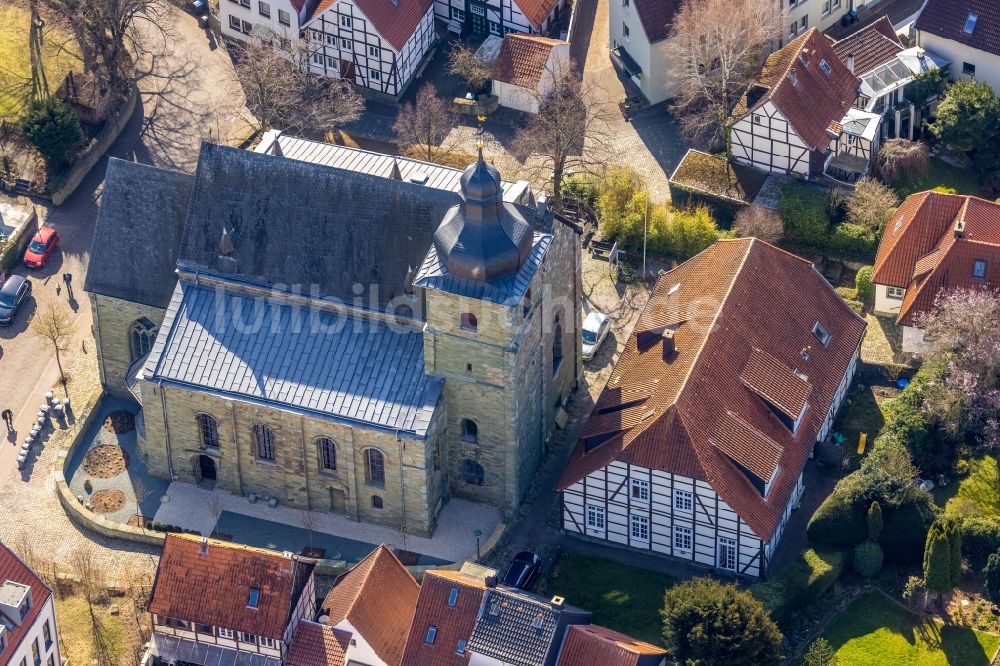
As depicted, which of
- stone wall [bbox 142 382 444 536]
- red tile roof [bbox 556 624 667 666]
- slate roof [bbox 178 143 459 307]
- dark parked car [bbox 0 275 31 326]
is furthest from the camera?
dark parked car [bbox 0 275 31 326]

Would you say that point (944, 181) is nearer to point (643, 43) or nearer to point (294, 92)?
point (643, 43)

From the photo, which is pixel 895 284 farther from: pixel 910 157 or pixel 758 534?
pixel 758 534

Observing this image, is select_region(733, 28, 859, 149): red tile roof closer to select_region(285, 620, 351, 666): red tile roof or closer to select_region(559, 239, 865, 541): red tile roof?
select_region(559, 239, 865, 541): red tile roof

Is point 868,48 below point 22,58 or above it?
above

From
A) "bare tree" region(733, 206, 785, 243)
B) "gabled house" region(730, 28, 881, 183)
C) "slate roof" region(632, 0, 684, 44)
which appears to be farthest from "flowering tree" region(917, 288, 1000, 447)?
"slate roof" region(632, 0, 684, 44)

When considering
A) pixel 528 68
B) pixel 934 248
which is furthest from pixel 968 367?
pixel 528 68
